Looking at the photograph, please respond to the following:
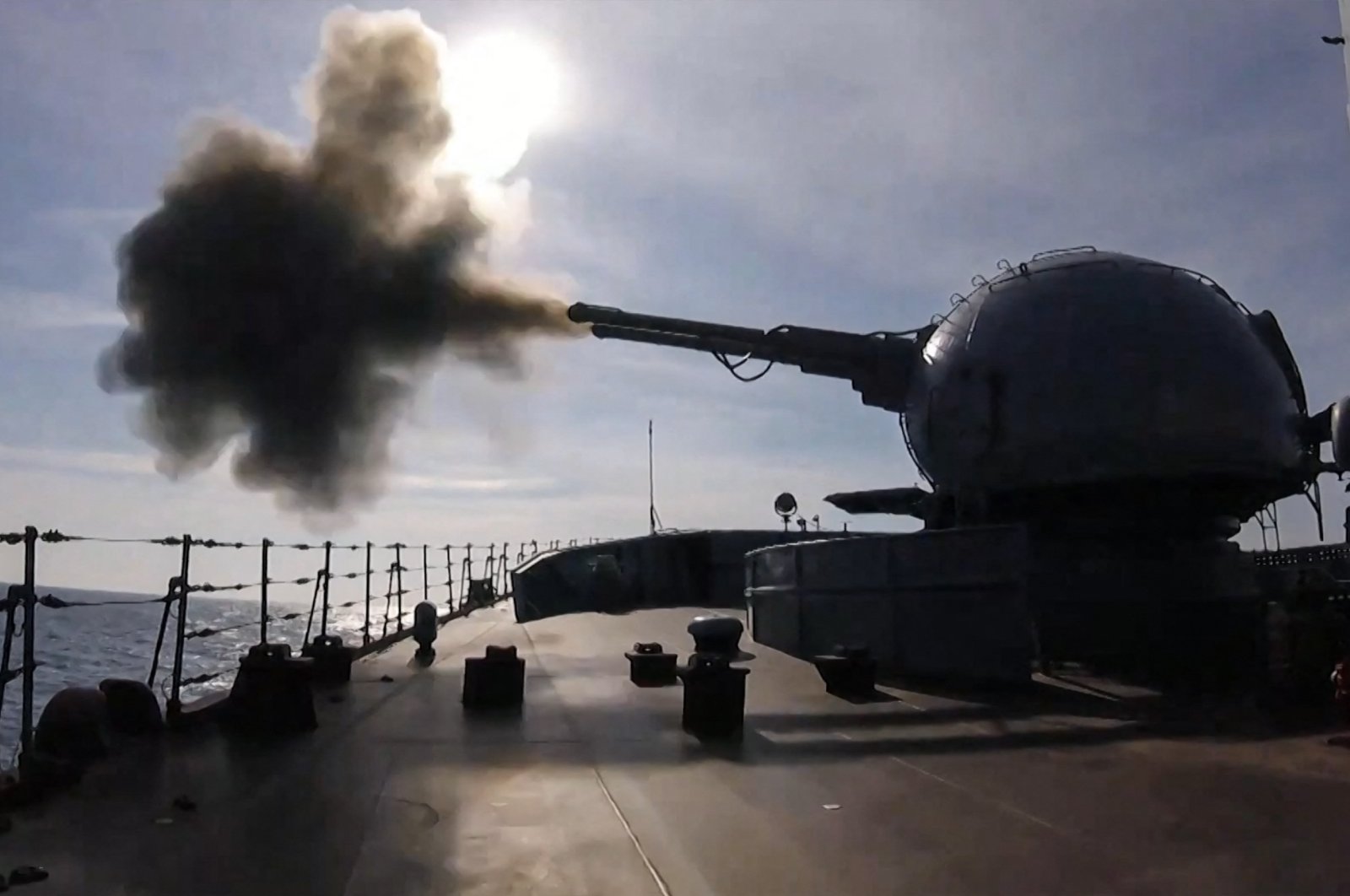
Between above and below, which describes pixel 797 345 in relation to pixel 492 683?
above

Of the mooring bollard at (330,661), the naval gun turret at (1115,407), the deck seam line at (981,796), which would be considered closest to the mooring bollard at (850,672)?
the deck seam line at (981,796)

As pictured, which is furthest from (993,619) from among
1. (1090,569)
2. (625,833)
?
(625,833)

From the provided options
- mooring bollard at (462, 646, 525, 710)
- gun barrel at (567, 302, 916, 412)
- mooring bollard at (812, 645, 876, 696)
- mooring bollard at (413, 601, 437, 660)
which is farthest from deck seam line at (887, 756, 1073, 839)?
gun barrel at (567, 302, 916, 412)

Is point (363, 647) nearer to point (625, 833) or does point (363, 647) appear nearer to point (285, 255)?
point (285, 255)

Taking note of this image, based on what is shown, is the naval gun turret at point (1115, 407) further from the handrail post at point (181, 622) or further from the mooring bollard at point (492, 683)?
the handrail post at point (181, 622)

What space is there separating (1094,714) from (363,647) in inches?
329

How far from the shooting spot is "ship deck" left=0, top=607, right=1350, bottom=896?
4043 millimetres

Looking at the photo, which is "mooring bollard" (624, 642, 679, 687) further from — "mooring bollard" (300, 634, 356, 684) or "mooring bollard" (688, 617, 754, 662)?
"mooring bollard" (300, 634, 356, 684)

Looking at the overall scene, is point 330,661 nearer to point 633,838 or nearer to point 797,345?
point 633,838

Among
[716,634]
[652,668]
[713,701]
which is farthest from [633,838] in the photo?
[716,634]

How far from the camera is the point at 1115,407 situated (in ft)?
40.6

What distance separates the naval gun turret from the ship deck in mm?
4837

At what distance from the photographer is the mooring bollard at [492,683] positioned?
27.9ft

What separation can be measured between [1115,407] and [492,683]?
7.87 metres
